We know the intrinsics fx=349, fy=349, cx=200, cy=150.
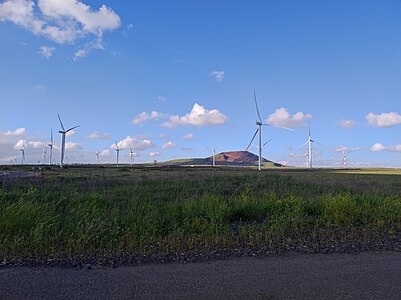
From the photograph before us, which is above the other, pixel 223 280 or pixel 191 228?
pixel 191 228

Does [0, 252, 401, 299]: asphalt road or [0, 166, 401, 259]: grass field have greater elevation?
[0, 166, 401, 259]: grass field

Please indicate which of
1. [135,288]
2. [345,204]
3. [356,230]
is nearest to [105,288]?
[135,288]

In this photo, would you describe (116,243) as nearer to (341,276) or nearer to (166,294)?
(166,294)

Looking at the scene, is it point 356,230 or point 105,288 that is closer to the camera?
point 105,288

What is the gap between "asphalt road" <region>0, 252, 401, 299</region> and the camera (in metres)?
4.21

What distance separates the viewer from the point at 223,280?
4.64 m

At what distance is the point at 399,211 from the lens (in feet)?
31.6

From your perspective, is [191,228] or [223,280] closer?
[223,280]

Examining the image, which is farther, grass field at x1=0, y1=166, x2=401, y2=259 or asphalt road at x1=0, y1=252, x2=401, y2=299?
grass field at x1=0, y1=166, x2=401, y2=259

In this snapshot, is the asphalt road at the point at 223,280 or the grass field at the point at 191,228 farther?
the grass field at the point at 191,228

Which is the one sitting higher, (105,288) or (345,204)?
(345,204)

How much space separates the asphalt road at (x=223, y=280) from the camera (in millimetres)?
4207

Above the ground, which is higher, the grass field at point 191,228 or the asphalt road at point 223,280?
the grass field at point 191,228

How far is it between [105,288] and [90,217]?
401 centimetres
